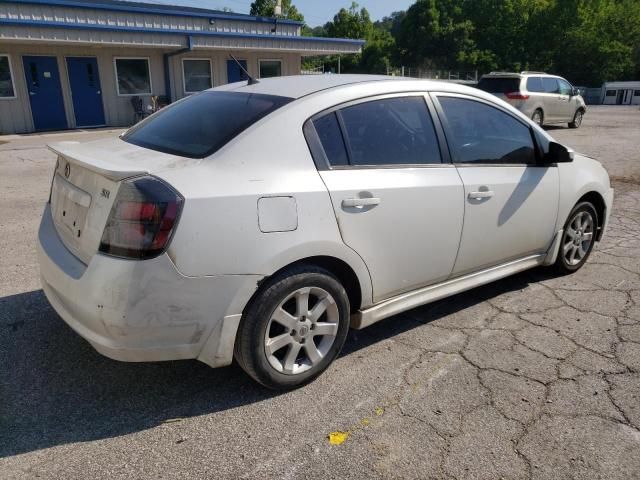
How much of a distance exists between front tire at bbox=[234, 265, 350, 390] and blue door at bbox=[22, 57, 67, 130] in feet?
56.5

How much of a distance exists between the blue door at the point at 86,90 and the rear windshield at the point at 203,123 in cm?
1608

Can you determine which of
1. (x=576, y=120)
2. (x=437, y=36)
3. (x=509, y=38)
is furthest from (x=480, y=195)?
(x=437, y=36)

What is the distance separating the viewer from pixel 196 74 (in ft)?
66.5

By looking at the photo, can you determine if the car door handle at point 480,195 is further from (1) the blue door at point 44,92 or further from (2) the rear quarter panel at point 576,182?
(1) the blue door at point 44,92

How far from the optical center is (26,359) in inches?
122

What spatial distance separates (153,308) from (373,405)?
1268mm

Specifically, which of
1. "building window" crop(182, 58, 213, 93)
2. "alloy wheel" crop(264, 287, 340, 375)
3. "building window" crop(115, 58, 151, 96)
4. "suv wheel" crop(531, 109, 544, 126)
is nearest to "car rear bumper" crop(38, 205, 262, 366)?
"alloy wheel" crop(264, 287, 340, 375)

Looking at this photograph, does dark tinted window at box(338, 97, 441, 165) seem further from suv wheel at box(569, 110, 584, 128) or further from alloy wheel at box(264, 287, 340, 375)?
suv wheel at box(569, 110, 584, 128)

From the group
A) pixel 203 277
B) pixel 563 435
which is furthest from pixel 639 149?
pixel 203 277

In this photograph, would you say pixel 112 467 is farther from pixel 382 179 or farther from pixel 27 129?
pixel 27 129

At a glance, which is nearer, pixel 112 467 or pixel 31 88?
pixel 112 467

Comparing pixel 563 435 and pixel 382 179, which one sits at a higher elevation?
pixel 382 179

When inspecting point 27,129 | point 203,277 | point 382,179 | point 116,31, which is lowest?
point 27,129

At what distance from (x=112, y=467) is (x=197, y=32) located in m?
18.3
